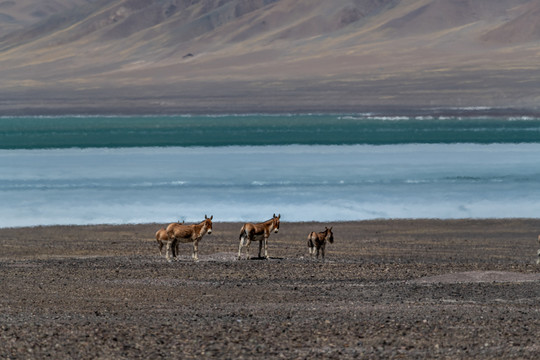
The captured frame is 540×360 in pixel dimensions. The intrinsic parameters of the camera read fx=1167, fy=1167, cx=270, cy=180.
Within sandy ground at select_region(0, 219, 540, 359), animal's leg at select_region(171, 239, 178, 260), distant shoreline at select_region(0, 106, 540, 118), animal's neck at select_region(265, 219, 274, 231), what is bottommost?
sandy ground at select_region(0, 219, 540, 359)

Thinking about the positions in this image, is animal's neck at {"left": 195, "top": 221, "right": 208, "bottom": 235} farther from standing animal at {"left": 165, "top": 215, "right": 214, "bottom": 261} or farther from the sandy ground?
the sandy ground

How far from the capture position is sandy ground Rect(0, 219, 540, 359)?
11.6 m

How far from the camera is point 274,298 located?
15891 mm

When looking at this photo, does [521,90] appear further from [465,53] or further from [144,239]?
[144,239]

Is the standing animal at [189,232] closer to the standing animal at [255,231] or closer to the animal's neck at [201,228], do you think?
the animal's neck at [201,228]

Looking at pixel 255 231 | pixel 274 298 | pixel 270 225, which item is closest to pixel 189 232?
pixel 255 231


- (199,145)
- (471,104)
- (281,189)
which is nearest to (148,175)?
(281,189)

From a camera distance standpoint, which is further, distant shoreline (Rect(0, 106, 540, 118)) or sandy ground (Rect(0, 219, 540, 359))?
distant shoreline (Rect(0, 106, 540, 118))

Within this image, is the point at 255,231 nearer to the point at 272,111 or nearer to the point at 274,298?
the point at 274,298

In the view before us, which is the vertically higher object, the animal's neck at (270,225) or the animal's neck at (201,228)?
the animal's neck at (270,225)

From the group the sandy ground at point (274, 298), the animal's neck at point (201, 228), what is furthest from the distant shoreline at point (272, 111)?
the animal's neck at point (201, 228)

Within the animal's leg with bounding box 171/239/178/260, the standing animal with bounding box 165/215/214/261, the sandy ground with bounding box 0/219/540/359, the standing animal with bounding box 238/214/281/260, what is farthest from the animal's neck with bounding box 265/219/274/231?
the animal's leg with bounding box 171/239/178/260

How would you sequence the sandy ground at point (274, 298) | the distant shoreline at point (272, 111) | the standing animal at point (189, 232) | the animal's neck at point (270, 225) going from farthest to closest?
the distant shoreline at point (272, 111) < the animal's neck at point (270, 225) < the standing animal at point (189, 232) < the sandy ground at point (274, 298)

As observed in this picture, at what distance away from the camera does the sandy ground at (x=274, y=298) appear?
1162 centimetres
